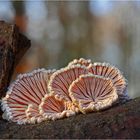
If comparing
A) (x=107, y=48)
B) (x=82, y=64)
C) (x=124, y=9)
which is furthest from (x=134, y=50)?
(x=82, y=64)

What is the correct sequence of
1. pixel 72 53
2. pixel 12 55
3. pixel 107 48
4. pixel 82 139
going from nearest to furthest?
1. pixel 82 139
2. pixel 12 55
3. pixel 72 53
4. pixel 107 48

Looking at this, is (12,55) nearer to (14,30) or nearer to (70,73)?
(14,30)

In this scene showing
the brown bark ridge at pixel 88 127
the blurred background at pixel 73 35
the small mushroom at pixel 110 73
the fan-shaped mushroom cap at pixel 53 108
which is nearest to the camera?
the brown bark ridge at pixel 88 127

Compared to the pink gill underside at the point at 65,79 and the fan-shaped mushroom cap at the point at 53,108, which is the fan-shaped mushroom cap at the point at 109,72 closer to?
the pink gill underside at the point at 65,79

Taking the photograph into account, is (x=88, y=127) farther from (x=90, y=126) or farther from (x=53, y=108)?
(x=53, y=108)

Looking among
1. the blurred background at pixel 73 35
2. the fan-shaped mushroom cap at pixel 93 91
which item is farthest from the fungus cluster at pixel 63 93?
the blurred background at pixel 73 35

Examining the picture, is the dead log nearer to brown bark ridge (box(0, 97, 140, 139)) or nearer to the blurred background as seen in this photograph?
brown bark ridge (box(0, 97, 140, 139))
